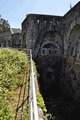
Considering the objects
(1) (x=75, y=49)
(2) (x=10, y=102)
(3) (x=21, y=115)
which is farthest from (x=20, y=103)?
(1) (x=75, y=49)

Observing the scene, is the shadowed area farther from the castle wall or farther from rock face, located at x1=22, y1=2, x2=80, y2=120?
the castle wall

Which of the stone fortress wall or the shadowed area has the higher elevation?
the stone fortress wall

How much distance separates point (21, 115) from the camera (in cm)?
477

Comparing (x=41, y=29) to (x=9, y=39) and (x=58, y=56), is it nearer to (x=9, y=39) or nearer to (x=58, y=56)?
(x=58, y=56)

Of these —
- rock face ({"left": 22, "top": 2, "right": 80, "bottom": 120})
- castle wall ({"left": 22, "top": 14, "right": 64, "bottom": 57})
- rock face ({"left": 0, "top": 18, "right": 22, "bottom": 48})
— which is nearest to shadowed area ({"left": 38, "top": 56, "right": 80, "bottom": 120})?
rock face ({"left": 22, "top": 2, "right": 80, "bottom": 120})

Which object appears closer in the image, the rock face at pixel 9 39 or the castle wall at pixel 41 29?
the castle wall at pixel 41 29

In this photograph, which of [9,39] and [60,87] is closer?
[60,87]

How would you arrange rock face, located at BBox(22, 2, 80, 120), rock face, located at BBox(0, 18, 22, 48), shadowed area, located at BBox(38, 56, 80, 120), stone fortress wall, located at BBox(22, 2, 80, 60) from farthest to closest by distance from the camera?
rock face, located at BBox(0, 18, 22, 48) → stone fortress wall, located at BBox(22, 2, 80, 60) → rock face, located at BBox(22, 2, 80, 120) → shadowed area, located at BBox(38, 56, 80, 120)

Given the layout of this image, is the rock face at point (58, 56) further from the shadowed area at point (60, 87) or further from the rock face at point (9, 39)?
the rock face at point (9, 39)

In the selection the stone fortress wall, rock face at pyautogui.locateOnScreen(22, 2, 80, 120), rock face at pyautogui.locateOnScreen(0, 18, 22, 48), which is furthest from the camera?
rock face at pyautogui.locateOnScreen(0, 18, 22, 48)

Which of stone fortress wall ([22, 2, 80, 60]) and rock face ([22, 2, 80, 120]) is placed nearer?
rock face ([22, 2, 80, 120])

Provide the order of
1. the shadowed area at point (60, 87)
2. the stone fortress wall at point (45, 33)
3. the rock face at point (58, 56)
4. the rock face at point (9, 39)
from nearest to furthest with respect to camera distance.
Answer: the shadowed area at point (60, 87) → the rock face at point (58, 56) → the stone fortress wall at point (45, 33) → the rock face at point (9, 39)

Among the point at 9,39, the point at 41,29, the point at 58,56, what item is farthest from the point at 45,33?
the point at 9,39

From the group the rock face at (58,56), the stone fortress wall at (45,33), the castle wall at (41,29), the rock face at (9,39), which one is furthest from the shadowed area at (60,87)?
the rock face at (9,39)
